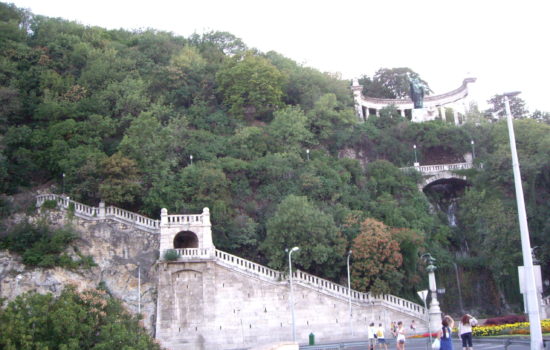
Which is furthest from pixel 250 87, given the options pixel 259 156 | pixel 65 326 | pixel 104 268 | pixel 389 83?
pixel 65 326

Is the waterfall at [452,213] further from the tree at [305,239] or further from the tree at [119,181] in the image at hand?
the tree at [119,181]

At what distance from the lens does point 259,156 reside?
49.1 m

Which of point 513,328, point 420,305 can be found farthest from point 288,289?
point 513,328

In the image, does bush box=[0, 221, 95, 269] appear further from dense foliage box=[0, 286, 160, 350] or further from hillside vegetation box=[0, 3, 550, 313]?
dense foliage box=[0, 286, 160, 350]

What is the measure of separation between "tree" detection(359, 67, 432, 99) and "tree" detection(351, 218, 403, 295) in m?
39.9

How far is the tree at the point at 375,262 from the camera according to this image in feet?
126

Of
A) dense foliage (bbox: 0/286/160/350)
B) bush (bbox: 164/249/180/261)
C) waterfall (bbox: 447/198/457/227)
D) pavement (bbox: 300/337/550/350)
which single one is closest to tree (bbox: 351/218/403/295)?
pavement (bbox: 300/337/550/350)

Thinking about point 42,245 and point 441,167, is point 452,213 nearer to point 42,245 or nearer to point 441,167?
point 441,167

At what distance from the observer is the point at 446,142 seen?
5591 centimetres

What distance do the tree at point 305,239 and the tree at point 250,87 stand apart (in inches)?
686

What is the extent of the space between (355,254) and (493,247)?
11.2 metres

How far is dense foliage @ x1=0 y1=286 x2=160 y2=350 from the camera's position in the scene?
819 inches

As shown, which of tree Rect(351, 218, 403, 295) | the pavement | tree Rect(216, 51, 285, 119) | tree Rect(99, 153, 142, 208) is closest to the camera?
the pavement

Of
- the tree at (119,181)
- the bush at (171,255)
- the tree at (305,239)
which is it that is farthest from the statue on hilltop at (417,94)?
the bush at (171,255)
